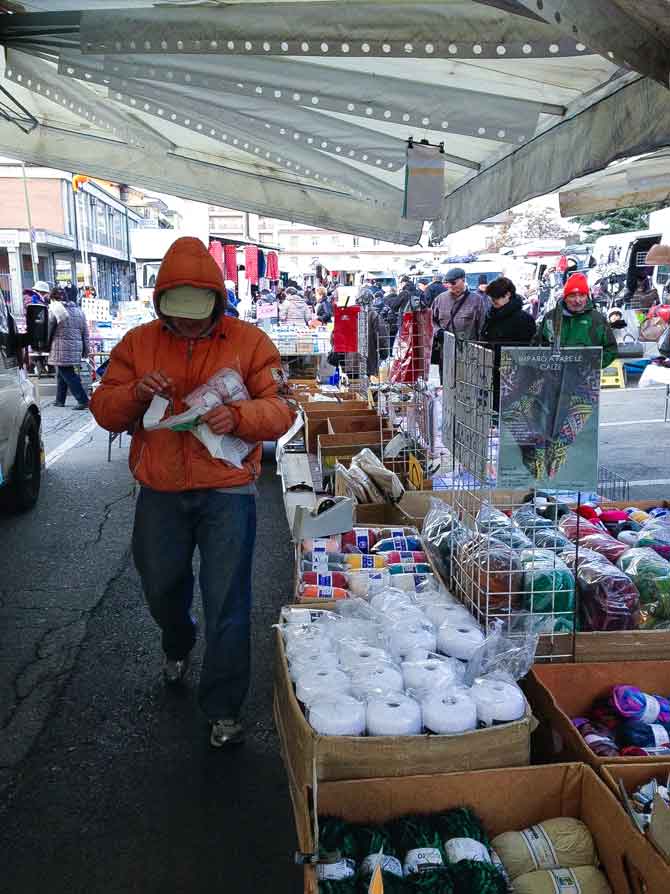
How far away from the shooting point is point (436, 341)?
32.1 ft

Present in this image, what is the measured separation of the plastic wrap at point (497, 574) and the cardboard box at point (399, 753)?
702 mm

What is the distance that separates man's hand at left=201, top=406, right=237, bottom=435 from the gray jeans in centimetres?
32

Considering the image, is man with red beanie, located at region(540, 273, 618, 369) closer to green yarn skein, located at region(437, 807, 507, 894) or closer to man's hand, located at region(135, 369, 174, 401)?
man's hand, located at region(135, 369, 174, 401)

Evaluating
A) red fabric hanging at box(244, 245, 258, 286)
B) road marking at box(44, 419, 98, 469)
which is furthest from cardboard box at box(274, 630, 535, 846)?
red fabric hanging at box(244, 245, 258, 286)

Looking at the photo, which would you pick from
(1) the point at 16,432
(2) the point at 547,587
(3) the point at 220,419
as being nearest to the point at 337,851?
(2) the point at 547,587

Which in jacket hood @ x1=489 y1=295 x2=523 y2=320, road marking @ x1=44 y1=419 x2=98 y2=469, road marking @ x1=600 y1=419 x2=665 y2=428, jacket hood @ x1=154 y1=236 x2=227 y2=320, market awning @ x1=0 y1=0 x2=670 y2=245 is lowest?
road marking @ x1=44 y1=419 x2=98 y2=469

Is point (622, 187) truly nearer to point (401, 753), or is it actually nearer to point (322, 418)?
point (322, 418)

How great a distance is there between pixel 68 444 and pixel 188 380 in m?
7.82

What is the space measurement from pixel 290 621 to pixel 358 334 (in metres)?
4.74

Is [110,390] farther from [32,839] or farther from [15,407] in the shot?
[15,407]

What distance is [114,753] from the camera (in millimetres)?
3355

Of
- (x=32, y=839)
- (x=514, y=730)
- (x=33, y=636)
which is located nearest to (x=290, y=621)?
(x=514, y=730)

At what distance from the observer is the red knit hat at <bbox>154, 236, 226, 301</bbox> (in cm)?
305

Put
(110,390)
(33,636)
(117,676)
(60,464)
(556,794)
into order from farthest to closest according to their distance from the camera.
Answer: (60,464)
(33,636)
(117,676)
(110,390)
(556,794)
